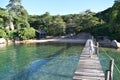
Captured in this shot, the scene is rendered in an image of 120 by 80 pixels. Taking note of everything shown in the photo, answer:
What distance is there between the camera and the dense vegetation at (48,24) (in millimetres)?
57875

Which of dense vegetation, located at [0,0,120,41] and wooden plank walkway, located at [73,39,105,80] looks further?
dense vegetation, located at [0,0,120,41]

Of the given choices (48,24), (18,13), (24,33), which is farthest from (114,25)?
(18,13)

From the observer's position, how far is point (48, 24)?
220 feet

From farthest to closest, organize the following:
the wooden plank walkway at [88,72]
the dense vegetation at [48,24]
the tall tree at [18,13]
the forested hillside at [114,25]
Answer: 1. the tall tree at [18,13]
2. the dense vegetation at [48,24]
3. the forested hillside at [114,25]
4. the wooden plank walkway at [88,72]

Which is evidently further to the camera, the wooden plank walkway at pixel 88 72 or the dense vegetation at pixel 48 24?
the dense vegetation at pixel 48 24

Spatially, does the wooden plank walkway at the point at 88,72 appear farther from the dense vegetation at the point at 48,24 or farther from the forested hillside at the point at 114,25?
the dense vegetation at the point at 48,24

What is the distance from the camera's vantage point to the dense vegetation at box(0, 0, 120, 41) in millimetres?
57875

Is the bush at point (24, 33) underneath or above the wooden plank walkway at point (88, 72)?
above

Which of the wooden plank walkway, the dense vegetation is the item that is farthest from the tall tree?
the wooden plank walkway

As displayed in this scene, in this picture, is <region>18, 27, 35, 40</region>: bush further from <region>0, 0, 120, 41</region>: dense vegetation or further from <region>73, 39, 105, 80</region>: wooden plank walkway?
<region>73, 39, 105, 80</region>: wooden plank walkway

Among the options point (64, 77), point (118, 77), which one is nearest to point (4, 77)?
point (64, 77)

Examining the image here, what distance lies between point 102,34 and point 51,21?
1741cm

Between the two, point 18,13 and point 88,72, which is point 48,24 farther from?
point 88,72

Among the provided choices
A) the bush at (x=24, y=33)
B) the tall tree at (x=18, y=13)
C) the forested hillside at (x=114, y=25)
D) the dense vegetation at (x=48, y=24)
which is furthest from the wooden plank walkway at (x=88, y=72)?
the tall tree at (x=18, y=13)
